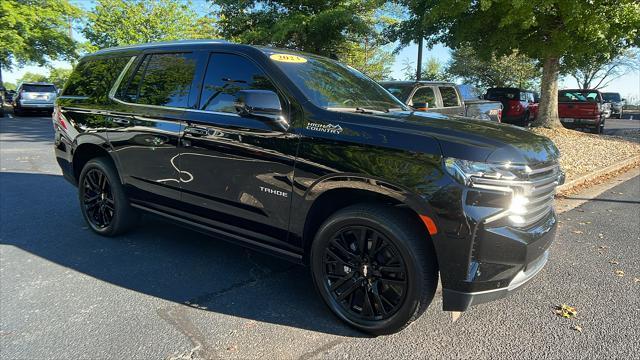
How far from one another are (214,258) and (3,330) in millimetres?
1674

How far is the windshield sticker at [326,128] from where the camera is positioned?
115 inches

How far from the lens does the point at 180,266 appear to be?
4.01 metres

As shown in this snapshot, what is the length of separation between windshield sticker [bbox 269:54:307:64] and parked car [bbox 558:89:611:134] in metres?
17.0

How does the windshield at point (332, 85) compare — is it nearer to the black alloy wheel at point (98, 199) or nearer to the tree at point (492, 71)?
the black alloy wheel at point (98, 199)

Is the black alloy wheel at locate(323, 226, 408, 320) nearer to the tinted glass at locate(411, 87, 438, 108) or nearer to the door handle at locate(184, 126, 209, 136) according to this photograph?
the door handle at locate(184, 126, 209, 136)

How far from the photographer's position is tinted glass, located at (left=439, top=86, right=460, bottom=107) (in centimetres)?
975

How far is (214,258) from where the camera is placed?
165 inches

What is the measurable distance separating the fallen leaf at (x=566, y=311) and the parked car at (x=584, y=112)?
1657cm

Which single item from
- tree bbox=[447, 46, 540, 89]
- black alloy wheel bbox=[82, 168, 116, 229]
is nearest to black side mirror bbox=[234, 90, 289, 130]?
black alloy wheel bbox=[82, 168, 116, 229]

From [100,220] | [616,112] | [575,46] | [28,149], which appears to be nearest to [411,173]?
[100,220]

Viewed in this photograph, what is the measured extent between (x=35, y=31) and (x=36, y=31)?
6 centimetres

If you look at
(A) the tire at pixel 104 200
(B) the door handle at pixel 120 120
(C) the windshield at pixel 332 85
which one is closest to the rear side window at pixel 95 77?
(B) the door handle at pixel 120 120

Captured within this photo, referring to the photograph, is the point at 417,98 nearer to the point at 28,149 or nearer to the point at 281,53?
the point at 281,53

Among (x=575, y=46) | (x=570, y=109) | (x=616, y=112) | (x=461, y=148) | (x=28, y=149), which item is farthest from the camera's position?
(x=616, y=112)
